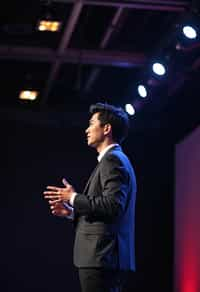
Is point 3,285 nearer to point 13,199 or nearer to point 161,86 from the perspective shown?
point 13,199

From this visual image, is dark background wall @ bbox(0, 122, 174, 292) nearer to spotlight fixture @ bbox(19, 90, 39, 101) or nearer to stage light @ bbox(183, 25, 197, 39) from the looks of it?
spotlight fixture @ bbox(19, 90, 39, 101)

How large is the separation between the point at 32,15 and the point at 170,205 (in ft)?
10.4

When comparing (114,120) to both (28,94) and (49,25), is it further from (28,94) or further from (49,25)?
(28,94)

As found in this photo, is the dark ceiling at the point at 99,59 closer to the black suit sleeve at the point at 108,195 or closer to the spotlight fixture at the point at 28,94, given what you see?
the spotlight fixture at the point at 28,94

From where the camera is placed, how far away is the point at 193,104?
6.73 meters

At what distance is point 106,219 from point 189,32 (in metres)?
2.64

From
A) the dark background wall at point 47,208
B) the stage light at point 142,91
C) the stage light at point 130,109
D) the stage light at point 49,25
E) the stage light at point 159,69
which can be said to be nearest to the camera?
the stage light at point 49,25

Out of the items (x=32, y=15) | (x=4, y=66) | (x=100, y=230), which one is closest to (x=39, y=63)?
(x=4, y=66)

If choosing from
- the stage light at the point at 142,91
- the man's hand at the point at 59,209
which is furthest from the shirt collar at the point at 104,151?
the stage light at the point at 142,91

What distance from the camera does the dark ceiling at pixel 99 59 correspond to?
5.24 meters

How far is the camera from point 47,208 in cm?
746

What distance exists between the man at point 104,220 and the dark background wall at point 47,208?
189 inches

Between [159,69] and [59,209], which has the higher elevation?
[159,69]

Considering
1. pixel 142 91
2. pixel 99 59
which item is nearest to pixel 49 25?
pixel 99 59
